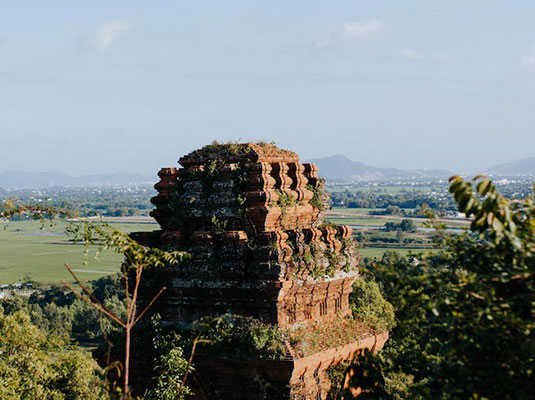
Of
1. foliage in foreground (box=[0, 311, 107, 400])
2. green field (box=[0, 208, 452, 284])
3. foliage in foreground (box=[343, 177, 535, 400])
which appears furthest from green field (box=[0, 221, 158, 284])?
foliage in foreground (box=[343, 177, 535, 400])

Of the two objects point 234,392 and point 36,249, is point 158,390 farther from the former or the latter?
point 36,249

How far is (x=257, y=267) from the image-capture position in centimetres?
1097

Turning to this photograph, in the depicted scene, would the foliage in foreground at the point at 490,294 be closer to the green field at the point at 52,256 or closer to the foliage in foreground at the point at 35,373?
the foliage in foreground at the point at 35,373

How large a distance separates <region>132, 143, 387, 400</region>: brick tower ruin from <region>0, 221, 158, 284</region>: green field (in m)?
63.5

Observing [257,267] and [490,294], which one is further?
[257,267]

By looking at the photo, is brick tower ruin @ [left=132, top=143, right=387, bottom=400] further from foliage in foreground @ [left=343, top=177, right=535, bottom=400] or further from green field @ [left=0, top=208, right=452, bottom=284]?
green field @ [left=0, top=208, right=452, bottom=284]

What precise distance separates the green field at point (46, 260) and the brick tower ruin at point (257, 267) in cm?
6352

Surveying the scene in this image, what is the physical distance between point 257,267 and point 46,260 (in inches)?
4500

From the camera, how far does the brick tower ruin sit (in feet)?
35.2

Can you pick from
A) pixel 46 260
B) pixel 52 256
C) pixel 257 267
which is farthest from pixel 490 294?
pixel 52 256

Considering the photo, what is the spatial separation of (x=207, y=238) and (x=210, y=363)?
1.69 meters

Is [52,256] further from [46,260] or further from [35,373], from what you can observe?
[35,373]

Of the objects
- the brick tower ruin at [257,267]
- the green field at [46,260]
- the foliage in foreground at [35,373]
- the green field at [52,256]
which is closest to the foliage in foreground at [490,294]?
the brick tower ruin at [257,267]

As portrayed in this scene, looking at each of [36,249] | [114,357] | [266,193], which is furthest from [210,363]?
[36,249]
